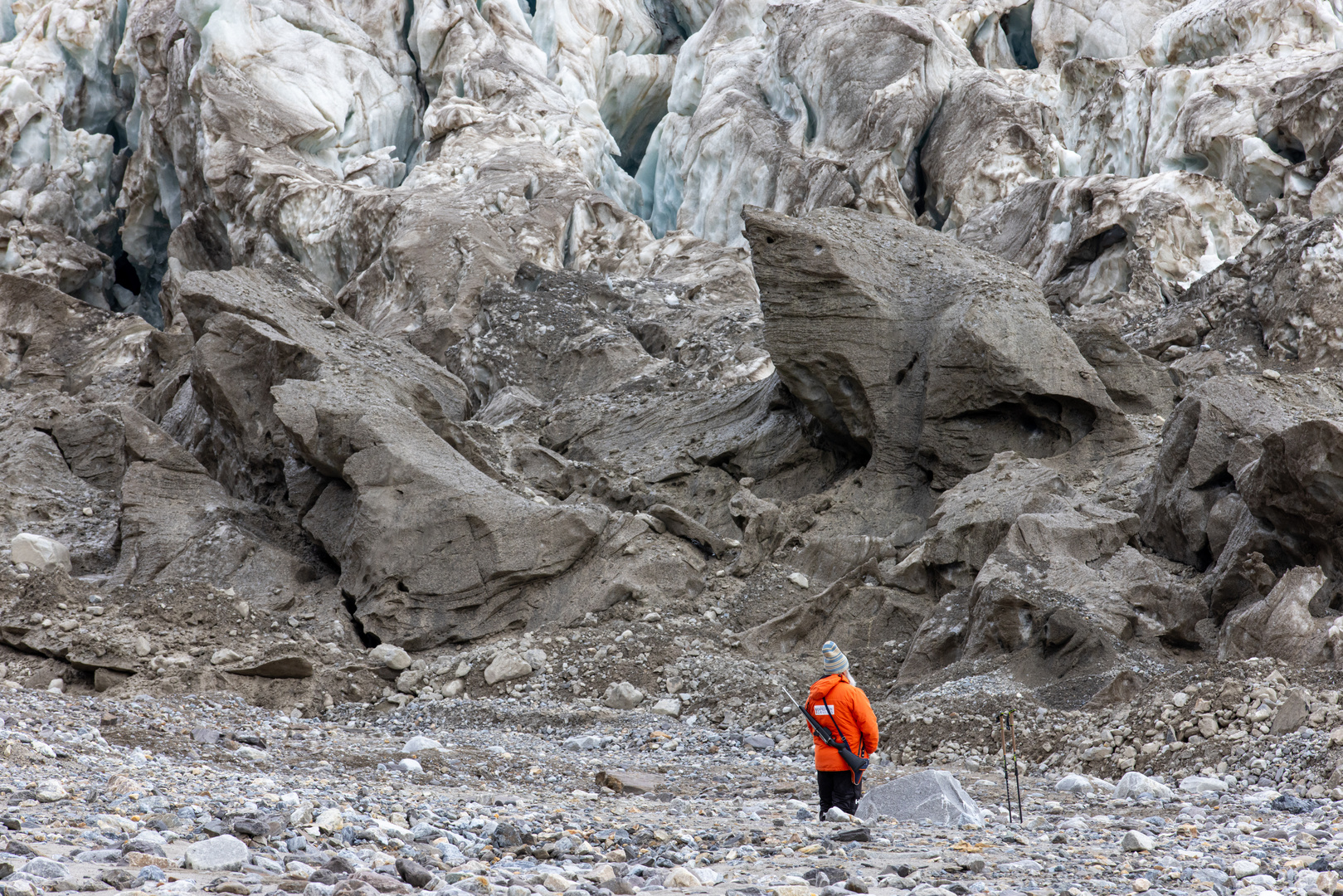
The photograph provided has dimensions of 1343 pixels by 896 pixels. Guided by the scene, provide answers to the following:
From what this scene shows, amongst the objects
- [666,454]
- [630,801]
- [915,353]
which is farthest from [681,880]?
[666,454]

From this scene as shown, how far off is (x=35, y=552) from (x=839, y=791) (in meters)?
11.6

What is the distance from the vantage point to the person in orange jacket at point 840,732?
285 inches

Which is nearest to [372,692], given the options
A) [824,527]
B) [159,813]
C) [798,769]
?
[798,769]

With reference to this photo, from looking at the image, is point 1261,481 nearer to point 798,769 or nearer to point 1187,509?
point 1187,509

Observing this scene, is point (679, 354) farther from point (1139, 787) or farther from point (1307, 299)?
point (1139, 787)

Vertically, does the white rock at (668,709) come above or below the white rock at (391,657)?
above

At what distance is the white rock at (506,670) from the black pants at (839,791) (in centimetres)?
663

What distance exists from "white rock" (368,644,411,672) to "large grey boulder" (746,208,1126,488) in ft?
23.6

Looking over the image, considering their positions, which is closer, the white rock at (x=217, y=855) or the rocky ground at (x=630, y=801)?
the white rock at (x=217, y=855)

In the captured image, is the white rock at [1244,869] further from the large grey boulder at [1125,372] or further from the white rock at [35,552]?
the large grey boulder at [1125,372]

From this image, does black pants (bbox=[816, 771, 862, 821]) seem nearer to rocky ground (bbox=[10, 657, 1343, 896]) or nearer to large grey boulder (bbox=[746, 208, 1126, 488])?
rocky ground (bbox=[10, 657, 1343, 896])

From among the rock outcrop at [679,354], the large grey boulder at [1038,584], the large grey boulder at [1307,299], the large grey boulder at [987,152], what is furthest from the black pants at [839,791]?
the large grey boulder at [987,152]

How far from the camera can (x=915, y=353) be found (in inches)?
715

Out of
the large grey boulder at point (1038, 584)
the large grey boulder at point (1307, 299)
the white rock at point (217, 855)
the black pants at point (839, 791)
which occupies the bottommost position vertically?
the large grey boulder at point (1038, 584)
